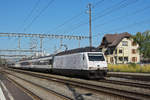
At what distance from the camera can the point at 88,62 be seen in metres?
17.8

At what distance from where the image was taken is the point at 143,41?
179 feet

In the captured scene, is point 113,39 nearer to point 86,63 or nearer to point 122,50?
point 122,50

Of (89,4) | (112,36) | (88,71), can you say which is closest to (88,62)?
(88,71)

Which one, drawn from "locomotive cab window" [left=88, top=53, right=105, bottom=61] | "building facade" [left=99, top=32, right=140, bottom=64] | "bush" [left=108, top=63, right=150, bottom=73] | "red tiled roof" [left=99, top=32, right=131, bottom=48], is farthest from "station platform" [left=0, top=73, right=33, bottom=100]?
"red tiled roof" [left=99, top=32, right=131, bottom=48]

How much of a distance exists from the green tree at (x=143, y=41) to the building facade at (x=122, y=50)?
1499mm

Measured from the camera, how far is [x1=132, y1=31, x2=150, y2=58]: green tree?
53.1 meters

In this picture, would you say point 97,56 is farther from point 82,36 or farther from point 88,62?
point 82,36

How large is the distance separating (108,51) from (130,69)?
28.1 meters

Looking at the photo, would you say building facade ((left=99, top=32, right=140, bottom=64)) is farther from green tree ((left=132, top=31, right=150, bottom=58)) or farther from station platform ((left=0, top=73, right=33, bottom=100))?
station platform ((left=0, top=73, right=33, bottom=100))

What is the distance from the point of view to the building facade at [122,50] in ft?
177

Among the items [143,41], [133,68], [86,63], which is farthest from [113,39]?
[86,63]

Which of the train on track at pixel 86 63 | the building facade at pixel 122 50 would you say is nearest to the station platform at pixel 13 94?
the train on track at pixel 86 63

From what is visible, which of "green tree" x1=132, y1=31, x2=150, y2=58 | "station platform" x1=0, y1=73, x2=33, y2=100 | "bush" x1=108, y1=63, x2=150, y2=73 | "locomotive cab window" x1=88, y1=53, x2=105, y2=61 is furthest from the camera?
"green tree" x1=132, y1=31, x2=150, y2=58

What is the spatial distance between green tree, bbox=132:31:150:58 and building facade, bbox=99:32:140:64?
150 cm
